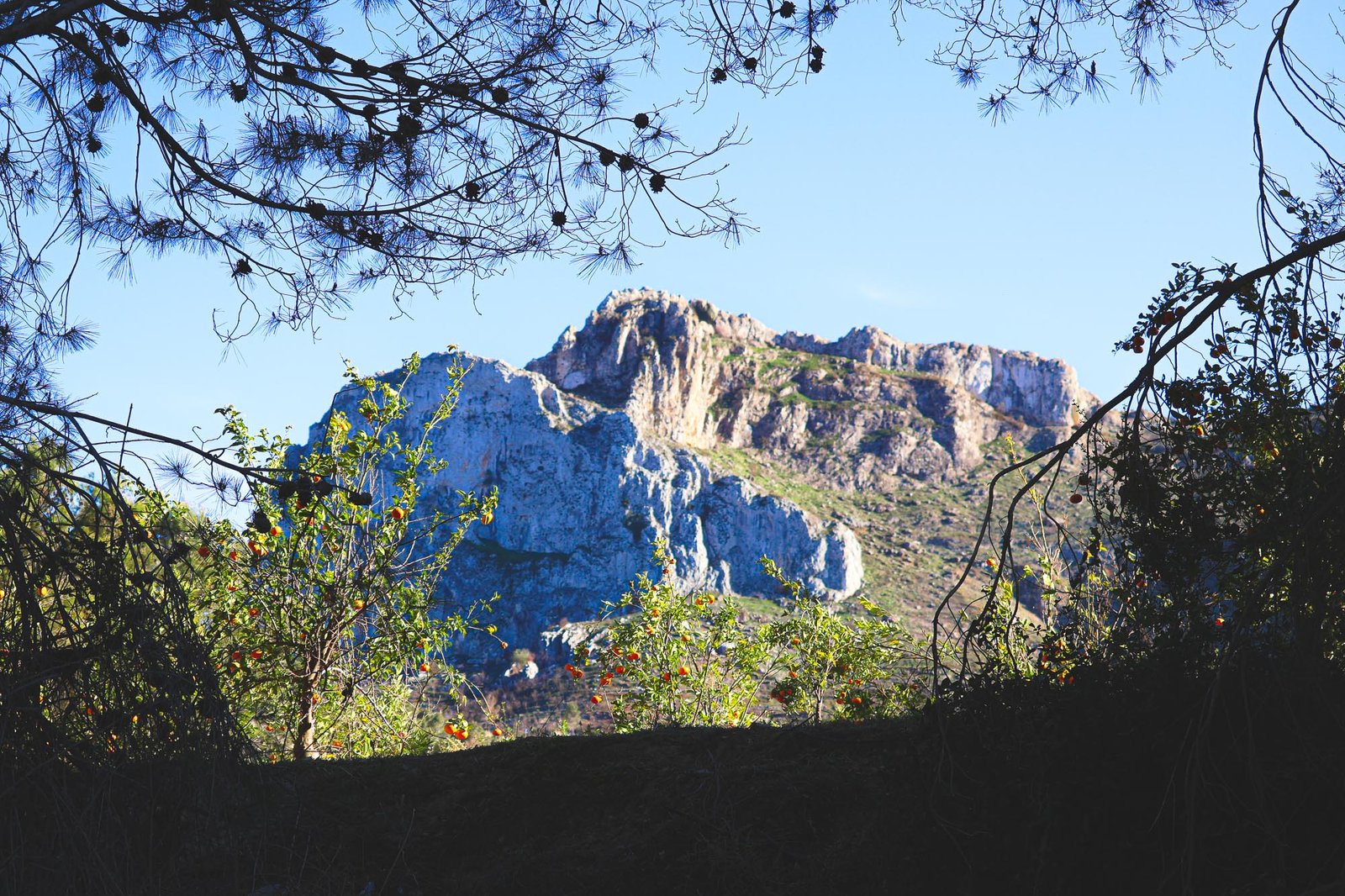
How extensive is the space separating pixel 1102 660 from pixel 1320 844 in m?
0.77

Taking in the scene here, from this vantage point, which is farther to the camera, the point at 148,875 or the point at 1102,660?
the point at 1102,660

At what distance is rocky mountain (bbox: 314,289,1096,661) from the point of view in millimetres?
77250

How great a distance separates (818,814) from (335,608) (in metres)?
3.36

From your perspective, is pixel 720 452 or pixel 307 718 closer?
pixel 307 718

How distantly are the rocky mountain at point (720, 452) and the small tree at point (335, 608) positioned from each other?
166 feet

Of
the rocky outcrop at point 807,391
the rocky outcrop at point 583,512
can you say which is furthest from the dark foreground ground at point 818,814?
the rocky outcrop at point 807,391

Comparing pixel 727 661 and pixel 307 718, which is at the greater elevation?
pixel 727 661

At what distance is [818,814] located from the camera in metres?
3.76

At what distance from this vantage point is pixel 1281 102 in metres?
2.85

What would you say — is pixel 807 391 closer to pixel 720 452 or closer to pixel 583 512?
pixel 720 452

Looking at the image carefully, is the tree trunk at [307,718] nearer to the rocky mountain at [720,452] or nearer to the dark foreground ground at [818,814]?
the dark foreground ground at [818,814]

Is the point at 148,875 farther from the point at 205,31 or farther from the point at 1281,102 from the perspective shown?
the point at 1281,102

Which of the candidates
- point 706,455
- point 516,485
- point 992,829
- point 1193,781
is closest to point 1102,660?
point 992,829

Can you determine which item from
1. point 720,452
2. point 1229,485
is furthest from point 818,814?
point 720,452
